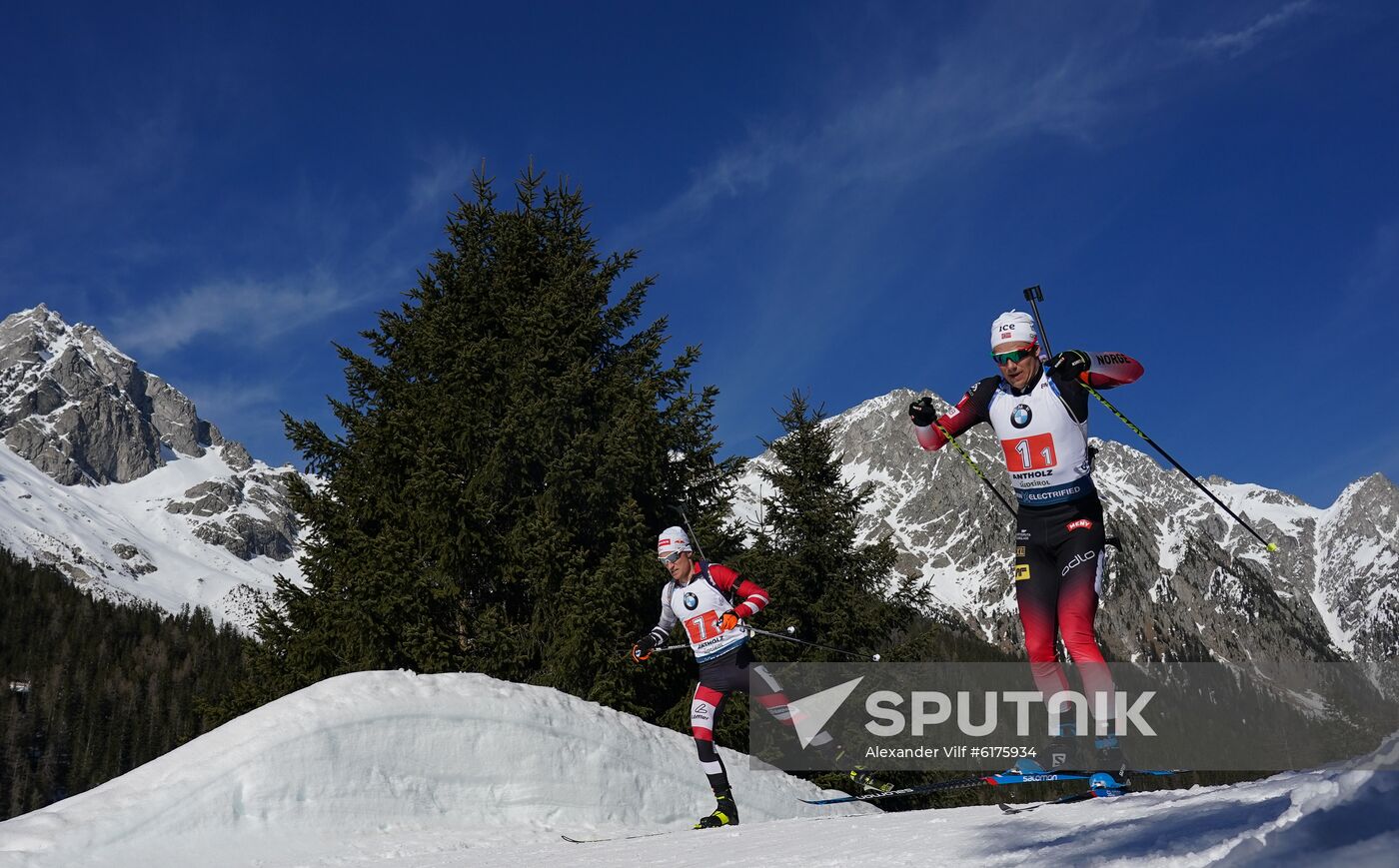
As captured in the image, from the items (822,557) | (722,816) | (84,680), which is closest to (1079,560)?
(722,816)

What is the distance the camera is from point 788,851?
5695 mm

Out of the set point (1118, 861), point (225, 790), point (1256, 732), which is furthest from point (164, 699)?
point (1256, 732)

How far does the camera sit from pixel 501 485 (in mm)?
14555

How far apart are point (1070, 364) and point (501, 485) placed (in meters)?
9.71

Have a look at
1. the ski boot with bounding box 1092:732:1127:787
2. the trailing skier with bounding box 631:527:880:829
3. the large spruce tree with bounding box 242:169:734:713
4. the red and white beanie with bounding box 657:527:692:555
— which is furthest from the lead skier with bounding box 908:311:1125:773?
the large spruce tree with bounding box 242:169:734:713

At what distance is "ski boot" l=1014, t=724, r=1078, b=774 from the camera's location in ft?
21.1

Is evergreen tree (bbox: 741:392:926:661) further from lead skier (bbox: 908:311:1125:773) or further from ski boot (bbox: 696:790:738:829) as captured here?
lead skier (bbox: 908:311:1125:773)

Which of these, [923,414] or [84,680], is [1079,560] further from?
[84,680]

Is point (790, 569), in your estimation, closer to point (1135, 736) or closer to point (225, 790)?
point (1135, 736)

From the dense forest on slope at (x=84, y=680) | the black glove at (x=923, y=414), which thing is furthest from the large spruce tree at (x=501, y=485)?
the dense forest on slope at (x=84, y=680)

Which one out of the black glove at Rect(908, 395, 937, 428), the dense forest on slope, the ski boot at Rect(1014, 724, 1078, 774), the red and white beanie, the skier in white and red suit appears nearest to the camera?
the ski boot at Rect(1014, 724, 1078, 774)

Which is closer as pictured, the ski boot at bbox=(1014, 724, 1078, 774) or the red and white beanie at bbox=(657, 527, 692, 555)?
the ski boot at bbox=(1014, 724, 1078, 774)

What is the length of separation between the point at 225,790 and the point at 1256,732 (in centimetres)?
13615

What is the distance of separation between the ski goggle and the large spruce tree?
7678 millimetres
